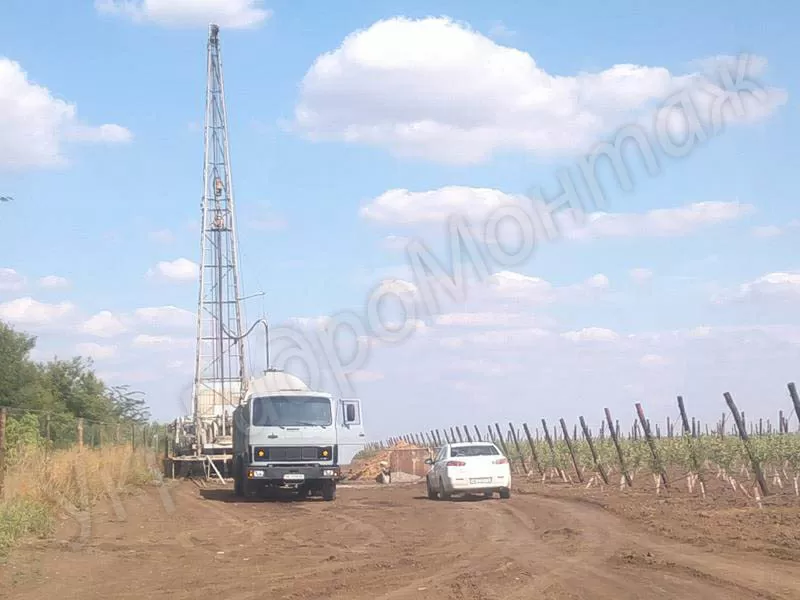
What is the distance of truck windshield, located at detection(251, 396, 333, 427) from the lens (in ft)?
87.6

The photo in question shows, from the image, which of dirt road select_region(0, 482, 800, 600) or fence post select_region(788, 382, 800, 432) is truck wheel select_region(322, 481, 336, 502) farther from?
fence post select_region(788, 382, 800, 432)

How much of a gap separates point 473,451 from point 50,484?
37.4ft

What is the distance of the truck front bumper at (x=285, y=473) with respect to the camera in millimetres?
26453

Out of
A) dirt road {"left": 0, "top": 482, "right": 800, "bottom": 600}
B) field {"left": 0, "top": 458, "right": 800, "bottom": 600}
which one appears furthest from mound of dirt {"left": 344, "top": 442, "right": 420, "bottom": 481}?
dirt road {"left": 0, "top": 482, "right": 800, "bottom": 600}

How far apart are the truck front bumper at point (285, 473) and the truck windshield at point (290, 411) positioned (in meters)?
1.16

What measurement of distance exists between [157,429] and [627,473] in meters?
30.5

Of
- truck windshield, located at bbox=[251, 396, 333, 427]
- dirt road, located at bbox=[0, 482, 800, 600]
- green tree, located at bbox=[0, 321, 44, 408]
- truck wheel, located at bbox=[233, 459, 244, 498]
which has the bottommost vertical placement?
dirt road, located at bbox=[0, 482, 800, 600]

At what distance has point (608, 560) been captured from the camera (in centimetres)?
1296

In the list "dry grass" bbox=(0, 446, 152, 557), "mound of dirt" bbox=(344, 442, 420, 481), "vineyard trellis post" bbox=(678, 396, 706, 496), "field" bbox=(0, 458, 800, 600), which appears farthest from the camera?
"mound of dirt" bbox=(344, 442, 420, 481)

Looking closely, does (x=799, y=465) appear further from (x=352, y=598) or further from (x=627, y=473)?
(x=352, y=598)

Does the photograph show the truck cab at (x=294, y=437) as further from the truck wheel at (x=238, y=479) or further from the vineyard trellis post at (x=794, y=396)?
the vineyard trellis post at (x=794, y=396)

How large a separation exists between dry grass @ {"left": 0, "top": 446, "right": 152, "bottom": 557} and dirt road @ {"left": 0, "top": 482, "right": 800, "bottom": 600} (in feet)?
2.17

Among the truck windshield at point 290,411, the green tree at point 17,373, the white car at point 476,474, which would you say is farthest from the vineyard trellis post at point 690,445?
the green tree at point 17,373

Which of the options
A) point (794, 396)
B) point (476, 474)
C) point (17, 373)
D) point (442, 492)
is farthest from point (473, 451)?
point (17, 373)
